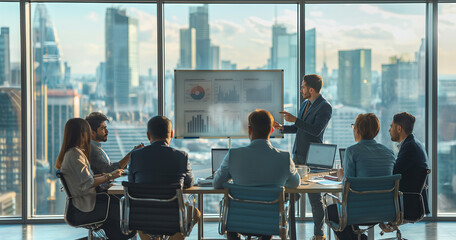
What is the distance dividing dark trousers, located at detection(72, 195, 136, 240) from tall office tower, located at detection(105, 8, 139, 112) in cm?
231

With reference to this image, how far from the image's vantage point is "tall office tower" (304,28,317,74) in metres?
6.23

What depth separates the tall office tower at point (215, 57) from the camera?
6.21 meters

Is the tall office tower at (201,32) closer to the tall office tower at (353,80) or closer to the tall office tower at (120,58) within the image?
the tall office tower at (120,58)

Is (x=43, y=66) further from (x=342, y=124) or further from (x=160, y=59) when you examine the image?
(x=342, y=124)

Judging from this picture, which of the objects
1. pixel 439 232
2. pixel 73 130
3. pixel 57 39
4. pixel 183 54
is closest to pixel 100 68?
pixel 57 39

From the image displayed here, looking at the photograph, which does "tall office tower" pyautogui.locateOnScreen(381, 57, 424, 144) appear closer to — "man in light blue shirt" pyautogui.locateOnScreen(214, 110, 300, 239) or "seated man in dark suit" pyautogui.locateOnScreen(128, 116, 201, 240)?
"man in light blue shirt" pyautogui.locateOnScreen(214, 110, 300, 239)

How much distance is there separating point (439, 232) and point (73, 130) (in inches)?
163

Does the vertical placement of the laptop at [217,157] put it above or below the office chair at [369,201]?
above

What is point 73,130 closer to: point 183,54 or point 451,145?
point 183,54

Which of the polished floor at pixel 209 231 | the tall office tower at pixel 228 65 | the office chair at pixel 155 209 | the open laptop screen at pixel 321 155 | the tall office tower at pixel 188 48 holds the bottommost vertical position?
the polished floor at pixel 209 231

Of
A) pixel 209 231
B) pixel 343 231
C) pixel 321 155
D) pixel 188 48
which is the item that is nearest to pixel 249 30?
pixel 188 48

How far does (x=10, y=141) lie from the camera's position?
615 cm

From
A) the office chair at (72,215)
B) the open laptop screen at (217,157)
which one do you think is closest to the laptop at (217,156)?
the open laptop screen at (217,157)

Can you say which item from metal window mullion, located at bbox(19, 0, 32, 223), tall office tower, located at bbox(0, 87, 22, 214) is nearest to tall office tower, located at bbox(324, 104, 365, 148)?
metal window mullion, located at bbox(19, 0, 32, 223)
